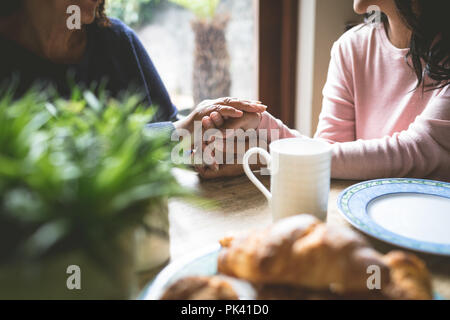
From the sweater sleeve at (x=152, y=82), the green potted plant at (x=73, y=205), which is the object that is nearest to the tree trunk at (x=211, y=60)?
the sweater sleeve at (x=152, y=82)

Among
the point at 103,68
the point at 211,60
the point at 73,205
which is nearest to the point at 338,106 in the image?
the point at 103,68

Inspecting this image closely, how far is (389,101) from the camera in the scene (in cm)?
117

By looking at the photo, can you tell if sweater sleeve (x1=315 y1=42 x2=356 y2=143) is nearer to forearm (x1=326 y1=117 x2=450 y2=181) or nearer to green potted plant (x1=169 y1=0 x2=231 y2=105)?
forearm (x1=326 y1=117 x2=450 y2=181)

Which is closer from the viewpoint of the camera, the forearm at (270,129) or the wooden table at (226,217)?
the wooden table at (226,217)

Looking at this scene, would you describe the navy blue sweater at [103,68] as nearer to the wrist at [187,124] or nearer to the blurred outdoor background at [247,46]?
the wrist at [187,124]

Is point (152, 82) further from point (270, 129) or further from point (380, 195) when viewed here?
point (380, 195)

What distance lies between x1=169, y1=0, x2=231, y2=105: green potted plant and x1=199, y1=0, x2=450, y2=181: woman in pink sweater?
6.64ft

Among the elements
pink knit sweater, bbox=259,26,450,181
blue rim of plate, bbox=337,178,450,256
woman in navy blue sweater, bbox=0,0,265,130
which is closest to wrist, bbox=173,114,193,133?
woman in navy blue sweater, bbox=0,0,265,130

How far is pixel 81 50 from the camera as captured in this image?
1313 mm

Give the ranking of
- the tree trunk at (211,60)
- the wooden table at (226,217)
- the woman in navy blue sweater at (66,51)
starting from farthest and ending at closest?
the tree trunk at (211,60) < the woman in navy blue sweater at (66,51) < the wooden table at (226,217)

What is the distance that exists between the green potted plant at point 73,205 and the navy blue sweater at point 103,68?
91 centimetres

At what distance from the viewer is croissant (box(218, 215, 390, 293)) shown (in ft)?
1.22

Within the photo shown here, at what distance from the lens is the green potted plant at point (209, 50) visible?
314 centimetres

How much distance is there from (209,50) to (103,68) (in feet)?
6.42
